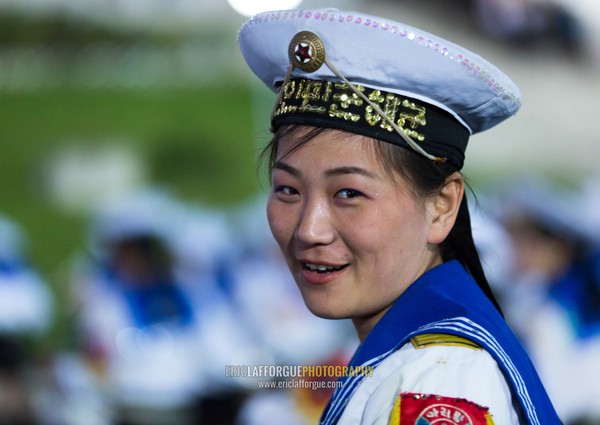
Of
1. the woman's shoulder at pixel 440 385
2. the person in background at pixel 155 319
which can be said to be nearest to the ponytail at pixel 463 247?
the woman's shoulder at pixel 440 385

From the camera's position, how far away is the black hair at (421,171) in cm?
184

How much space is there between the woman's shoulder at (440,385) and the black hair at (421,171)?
1.19 feet

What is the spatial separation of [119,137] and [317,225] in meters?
4.80

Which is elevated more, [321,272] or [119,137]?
[119,137]

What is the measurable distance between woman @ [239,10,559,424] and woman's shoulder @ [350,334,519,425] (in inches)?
1.0

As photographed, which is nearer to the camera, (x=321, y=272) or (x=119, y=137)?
(x=321, y=272)

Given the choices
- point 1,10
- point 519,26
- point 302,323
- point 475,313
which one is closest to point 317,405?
point 302,323

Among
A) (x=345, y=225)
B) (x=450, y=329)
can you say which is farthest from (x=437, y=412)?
(x=345, y=225)

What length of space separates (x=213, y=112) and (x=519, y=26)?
2146mm

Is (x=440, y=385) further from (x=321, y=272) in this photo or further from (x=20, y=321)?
(x=20, y=321)

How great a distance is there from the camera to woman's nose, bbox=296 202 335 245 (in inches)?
71.9

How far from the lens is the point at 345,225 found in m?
1.82

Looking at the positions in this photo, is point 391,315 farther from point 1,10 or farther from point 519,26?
point 1,10

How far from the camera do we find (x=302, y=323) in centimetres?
597
